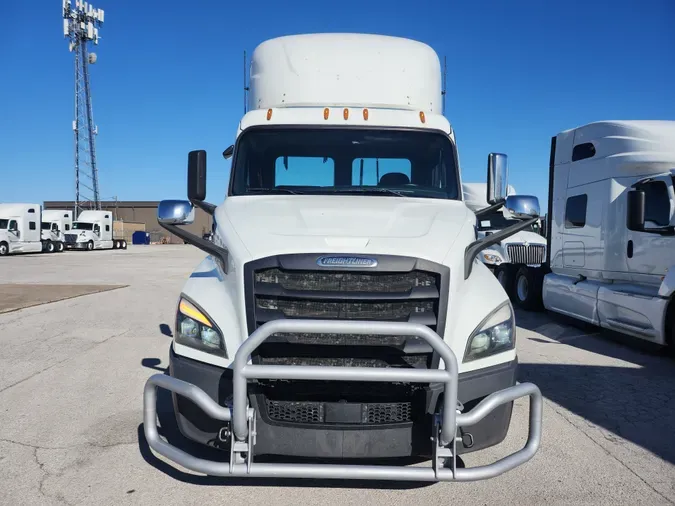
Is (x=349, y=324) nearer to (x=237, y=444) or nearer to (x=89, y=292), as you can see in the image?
(x=237, y=444)

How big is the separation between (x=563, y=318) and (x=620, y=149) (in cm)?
392

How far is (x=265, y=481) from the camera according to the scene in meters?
3.57

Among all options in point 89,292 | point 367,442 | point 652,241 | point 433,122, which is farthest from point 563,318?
point 89,292

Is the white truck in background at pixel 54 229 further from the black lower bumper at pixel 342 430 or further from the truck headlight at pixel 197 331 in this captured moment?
the black lower bumper at pixel 342 430

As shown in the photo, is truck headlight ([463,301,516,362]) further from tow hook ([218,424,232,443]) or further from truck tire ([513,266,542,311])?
truck tire ([513,266,542,311])

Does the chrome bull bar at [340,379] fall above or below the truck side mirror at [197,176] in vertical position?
below

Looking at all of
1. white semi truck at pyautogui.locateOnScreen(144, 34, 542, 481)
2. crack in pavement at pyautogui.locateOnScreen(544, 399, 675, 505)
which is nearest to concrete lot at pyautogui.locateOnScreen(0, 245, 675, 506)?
crack in pavement at pyautogui.locateOnScreen(544, 399, 675, 505)

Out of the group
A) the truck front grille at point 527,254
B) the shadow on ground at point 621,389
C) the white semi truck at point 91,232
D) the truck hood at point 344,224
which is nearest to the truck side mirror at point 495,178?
the truck hood at point 344,224

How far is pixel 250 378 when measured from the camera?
2773 millimetres

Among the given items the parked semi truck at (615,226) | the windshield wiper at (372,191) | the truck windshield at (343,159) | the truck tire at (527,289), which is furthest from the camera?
the truck tire at (527,289)

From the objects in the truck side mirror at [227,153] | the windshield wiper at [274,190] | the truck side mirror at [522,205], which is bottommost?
the truck side mirror at [522,205]

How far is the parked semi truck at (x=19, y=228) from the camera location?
3216 cm

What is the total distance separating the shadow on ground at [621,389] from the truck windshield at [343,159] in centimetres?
250

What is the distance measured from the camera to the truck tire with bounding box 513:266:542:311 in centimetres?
1112
